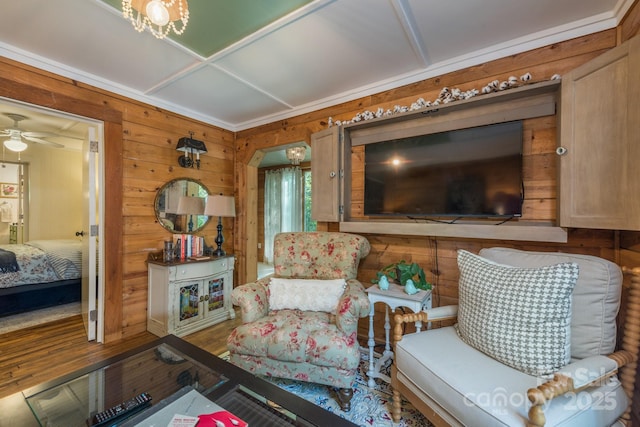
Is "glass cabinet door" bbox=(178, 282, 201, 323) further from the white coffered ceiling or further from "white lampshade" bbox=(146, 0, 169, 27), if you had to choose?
"white lampshade" bbox=(146, 0, 169, 27)

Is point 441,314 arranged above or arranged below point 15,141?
below

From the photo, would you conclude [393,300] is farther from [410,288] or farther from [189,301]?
[189,301]

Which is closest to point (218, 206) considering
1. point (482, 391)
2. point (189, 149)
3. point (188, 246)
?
point (188, 246)

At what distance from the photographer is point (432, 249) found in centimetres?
222

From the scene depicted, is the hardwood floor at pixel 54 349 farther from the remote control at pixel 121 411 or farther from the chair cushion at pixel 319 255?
the remote control at pixel 121 411

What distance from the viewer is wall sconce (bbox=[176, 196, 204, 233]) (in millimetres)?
2945

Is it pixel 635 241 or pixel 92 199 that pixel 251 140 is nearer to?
pixel 92 199

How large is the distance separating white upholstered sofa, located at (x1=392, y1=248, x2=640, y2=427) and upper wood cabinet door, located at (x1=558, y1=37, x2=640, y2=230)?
278 millimetres

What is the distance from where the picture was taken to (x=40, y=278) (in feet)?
10.4

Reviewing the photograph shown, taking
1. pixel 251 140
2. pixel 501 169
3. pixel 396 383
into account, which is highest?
pixel 251 140

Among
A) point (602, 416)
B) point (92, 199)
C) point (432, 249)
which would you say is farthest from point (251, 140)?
point (602, 416)

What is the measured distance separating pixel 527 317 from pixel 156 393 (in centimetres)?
162

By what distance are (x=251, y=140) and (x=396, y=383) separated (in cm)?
303

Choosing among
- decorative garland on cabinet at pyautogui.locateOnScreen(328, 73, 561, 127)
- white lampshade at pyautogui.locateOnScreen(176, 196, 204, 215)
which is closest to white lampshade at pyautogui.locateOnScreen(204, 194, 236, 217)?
white lampshade at pyautogui.locateOnScreen(176, 196, 204, 215)
